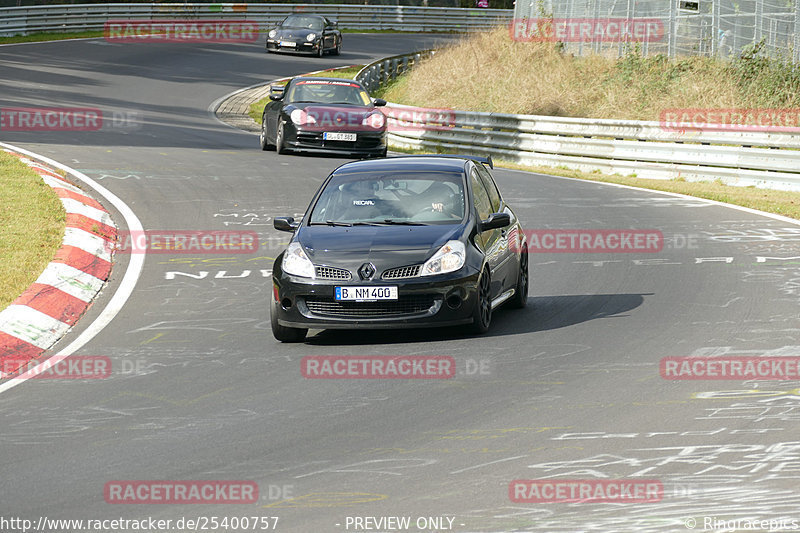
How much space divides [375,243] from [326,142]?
14.2 m

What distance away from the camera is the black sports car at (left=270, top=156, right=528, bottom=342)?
9.81 metres

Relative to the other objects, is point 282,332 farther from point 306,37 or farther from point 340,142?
point 306,37

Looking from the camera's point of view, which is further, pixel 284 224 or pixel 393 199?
pixel 393 199

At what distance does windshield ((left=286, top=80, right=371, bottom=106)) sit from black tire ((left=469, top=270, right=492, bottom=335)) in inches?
601

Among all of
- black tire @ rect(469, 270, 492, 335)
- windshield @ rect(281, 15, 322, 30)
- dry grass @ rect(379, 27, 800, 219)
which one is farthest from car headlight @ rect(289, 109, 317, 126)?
windshield @ rect(281, 15, 322, 30)

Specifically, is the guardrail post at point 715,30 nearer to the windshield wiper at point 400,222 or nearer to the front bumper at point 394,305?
the windshield wiper at point 400,222

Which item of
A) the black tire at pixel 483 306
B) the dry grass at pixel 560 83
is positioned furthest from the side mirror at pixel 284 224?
the dry grass at pixel 560 83

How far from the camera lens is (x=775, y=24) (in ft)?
97.3

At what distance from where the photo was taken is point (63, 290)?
458 inches

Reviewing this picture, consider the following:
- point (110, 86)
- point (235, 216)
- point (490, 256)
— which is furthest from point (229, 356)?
point (110, 86)

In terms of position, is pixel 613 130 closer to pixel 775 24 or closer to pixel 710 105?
pixel 710 105

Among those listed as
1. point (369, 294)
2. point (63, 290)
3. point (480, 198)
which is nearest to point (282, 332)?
point (369, 294)

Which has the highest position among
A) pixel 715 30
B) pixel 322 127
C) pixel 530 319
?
pixel 715 30

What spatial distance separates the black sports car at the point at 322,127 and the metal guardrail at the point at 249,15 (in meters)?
24.4
